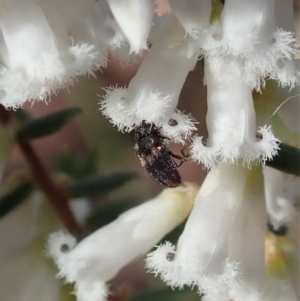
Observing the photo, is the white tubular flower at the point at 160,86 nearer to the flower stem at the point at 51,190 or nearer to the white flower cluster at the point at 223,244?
the white flower cluster at the point at 223,244

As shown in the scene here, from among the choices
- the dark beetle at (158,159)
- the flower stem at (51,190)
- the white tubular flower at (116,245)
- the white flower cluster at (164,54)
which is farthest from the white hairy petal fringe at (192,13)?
the flower stem at (51,190)

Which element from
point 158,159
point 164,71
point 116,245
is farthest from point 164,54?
point 116,245

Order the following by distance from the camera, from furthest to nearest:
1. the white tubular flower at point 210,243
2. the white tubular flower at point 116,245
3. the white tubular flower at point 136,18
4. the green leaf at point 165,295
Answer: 1. the green leaf at point 165,295
2. the white tubular flower at point 116,245
3. the white tubular flower at point 210,243
4. the white tubular flower at point 136,18

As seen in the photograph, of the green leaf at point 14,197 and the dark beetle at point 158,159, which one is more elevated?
the green leaf at point 14,197

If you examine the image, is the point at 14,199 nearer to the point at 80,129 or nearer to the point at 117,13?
the point at 117,13

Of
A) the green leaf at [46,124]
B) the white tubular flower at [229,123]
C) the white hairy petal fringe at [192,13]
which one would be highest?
the green leaf at [46,124]

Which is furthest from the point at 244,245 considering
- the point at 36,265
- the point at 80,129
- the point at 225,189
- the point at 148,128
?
the point at 80,129
